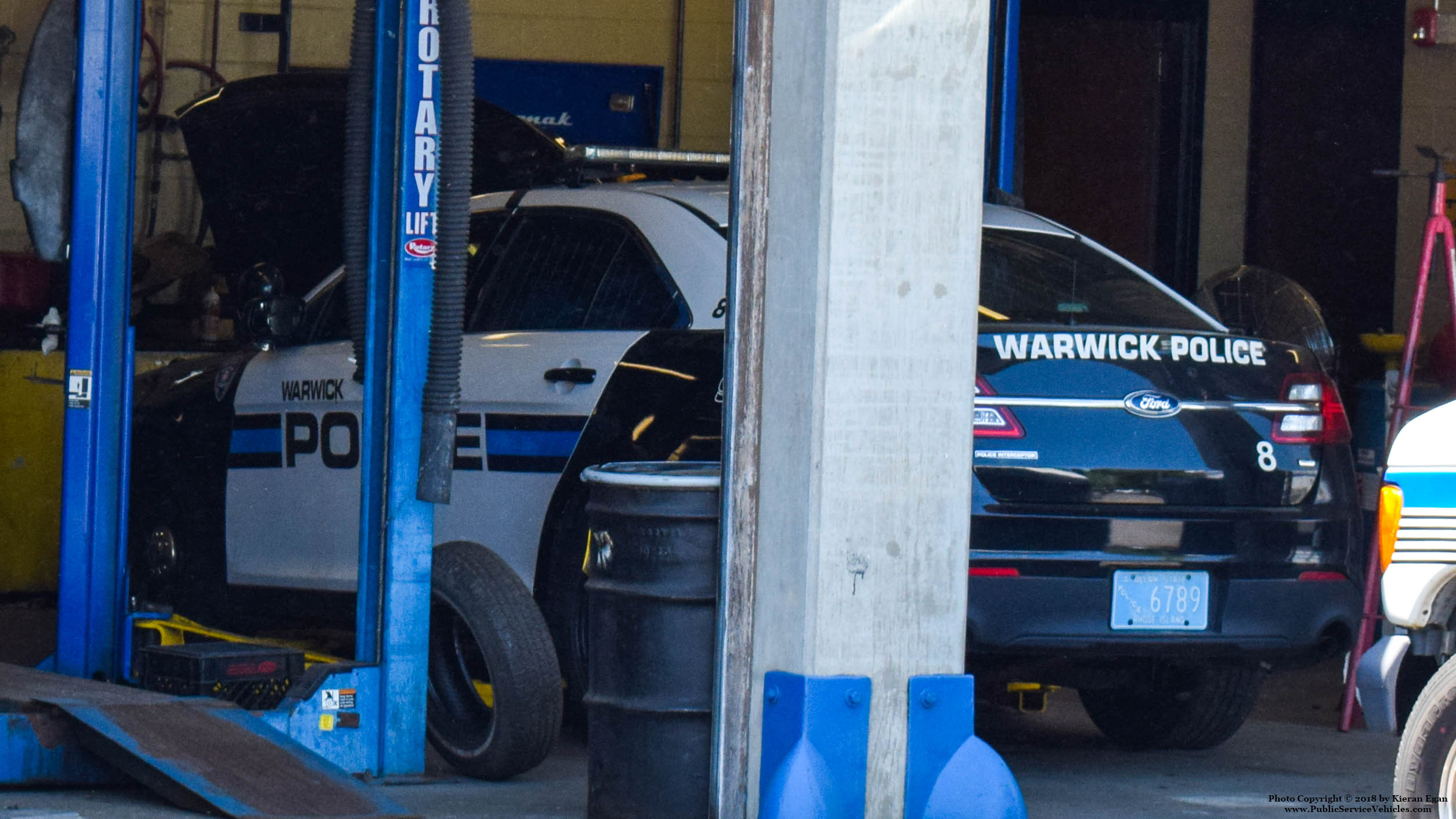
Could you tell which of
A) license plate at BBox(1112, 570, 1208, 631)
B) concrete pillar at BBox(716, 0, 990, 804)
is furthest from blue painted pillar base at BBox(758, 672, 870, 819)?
license plate at BBox(1112, 570, 1208, 631)

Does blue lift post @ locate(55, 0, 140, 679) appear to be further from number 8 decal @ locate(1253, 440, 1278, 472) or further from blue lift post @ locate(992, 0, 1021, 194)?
blue lift post @ locate(992, 0, 1021, 194)

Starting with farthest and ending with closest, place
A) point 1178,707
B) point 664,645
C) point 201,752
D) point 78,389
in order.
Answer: point 1178,707
point 78,389
point 201,752
point 664,645

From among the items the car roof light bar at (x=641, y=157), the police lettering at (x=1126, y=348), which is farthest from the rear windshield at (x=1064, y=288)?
the car roof light bar at (x=641, y=157)

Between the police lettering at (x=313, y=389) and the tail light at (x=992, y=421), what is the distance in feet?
6.95

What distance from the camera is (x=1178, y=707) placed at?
615 cm

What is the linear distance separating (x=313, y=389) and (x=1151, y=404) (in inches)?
104

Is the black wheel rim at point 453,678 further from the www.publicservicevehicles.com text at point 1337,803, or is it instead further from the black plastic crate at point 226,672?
the www.publicservicevehicles.com text at point 1337,803

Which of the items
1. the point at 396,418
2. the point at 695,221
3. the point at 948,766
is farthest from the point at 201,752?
the point at 695,221

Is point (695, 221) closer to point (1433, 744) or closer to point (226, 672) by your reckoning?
point (226, 672)

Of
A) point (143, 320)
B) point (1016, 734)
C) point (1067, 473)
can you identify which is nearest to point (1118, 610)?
point (1067, 473)

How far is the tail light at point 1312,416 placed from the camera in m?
5.31

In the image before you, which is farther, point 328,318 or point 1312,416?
point 328,318

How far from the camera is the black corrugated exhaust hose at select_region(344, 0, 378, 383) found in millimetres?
5160

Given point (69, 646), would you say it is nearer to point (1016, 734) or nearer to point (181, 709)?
point (181, 709)
